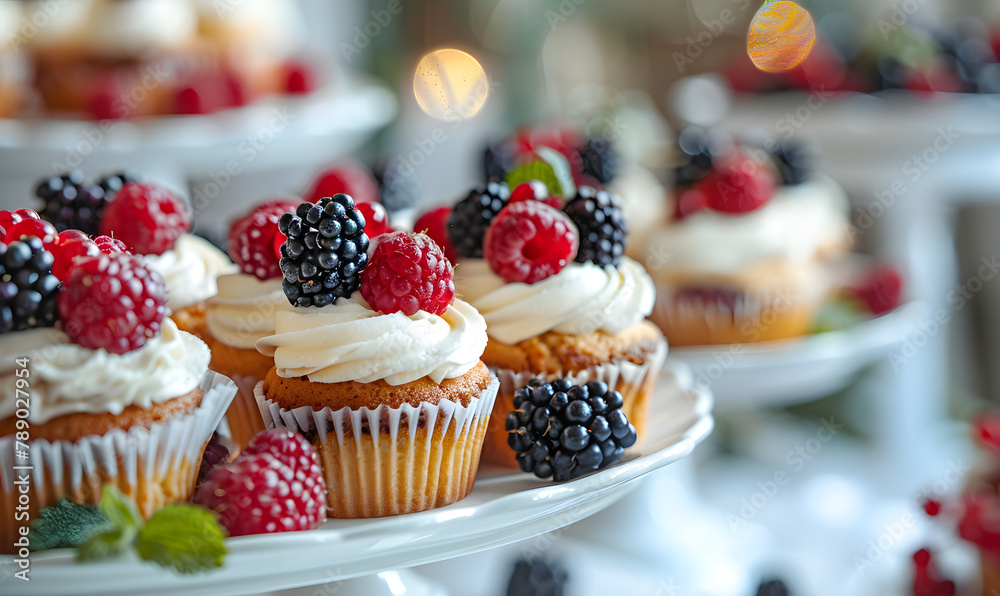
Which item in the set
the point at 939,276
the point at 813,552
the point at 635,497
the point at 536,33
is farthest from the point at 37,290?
the point at 536,33

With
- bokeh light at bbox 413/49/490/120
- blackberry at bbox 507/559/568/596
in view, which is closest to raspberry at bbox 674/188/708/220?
blackberry at bbox 507/559/568/596

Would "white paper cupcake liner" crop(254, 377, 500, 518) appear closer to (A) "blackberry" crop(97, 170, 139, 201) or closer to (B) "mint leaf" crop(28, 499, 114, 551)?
(B) "mint leaf" crop(28, 499, 114, 551)

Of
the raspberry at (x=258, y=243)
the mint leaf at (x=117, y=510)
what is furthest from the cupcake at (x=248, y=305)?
the mint leaf at (x=117, y=510)

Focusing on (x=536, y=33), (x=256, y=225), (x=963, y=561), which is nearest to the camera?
Answer: (x=256, y=225)

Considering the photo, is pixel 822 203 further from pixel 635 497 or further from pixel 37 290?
→ pixel 37 290

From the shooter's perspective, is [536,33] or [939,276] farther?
[536,33]

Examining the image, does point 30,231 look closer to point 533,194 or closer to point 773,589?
point 533,194

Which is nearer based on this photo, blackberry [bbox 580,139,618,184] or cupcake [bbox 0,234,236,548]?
cupcake [bbox 0,234,236,548]
